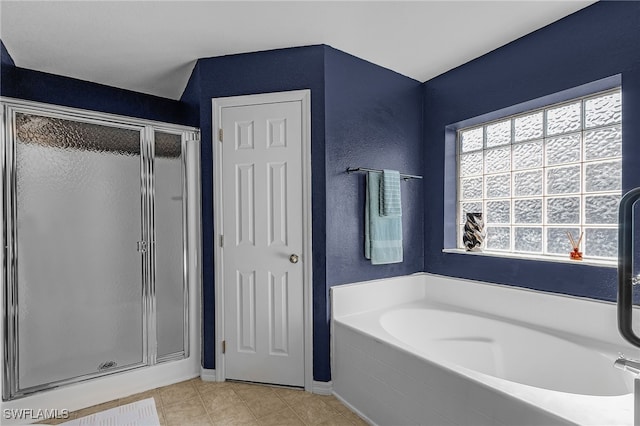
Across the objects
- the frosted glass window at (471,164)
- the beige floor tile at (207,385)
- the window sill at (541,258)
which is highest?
the frosted glass window at (471,164)

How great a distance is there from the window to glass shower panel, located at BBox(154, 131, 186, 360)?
2246mm

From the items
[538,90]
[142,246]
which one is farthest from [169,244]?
[538,90]

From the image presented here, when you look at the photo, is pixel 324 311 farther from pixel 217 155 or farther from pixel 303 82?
pixel 303 82

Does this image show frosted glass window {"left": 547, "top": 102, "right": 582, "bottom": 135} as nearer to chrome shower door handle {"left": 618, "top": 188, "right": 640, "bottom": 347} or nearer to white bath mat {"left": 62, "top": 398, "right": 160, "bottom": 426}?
chrome shower door handle {"left": 618, "top": 188, "right": 640, "bottom": 347}

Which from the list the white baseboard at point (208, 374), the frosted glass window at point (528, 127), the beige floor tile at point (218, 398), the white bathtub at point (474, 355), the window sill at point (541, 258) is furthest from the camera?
the white baseboard at point (208, 374)

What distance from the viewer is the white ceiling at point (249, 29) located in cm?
182

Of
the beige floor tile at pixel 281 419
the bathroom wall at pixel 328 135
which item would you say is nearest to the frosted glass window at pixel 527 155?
the bathroom wall at pixel 328 135

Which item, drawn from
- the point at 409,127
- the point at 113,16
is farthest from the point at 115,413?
the point at 409,127

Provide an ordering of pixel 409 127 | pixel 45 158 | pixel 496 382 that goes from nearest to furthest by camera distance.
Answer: pixel 496 382 → pixel 45 158 → pixel 409 127

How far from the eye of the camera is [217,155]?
2324 mm

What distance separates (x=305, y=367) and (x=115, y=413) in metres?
1.17

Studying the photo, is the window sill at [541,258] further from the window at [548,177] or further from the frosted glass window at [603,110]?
the frosted glass window at [603,110]

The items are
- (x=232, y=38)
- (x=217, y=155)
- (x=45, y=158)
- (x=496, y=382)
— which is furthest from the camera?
(x=217, y=155)

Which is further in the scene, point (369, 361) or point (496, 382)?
point (369, 361)
